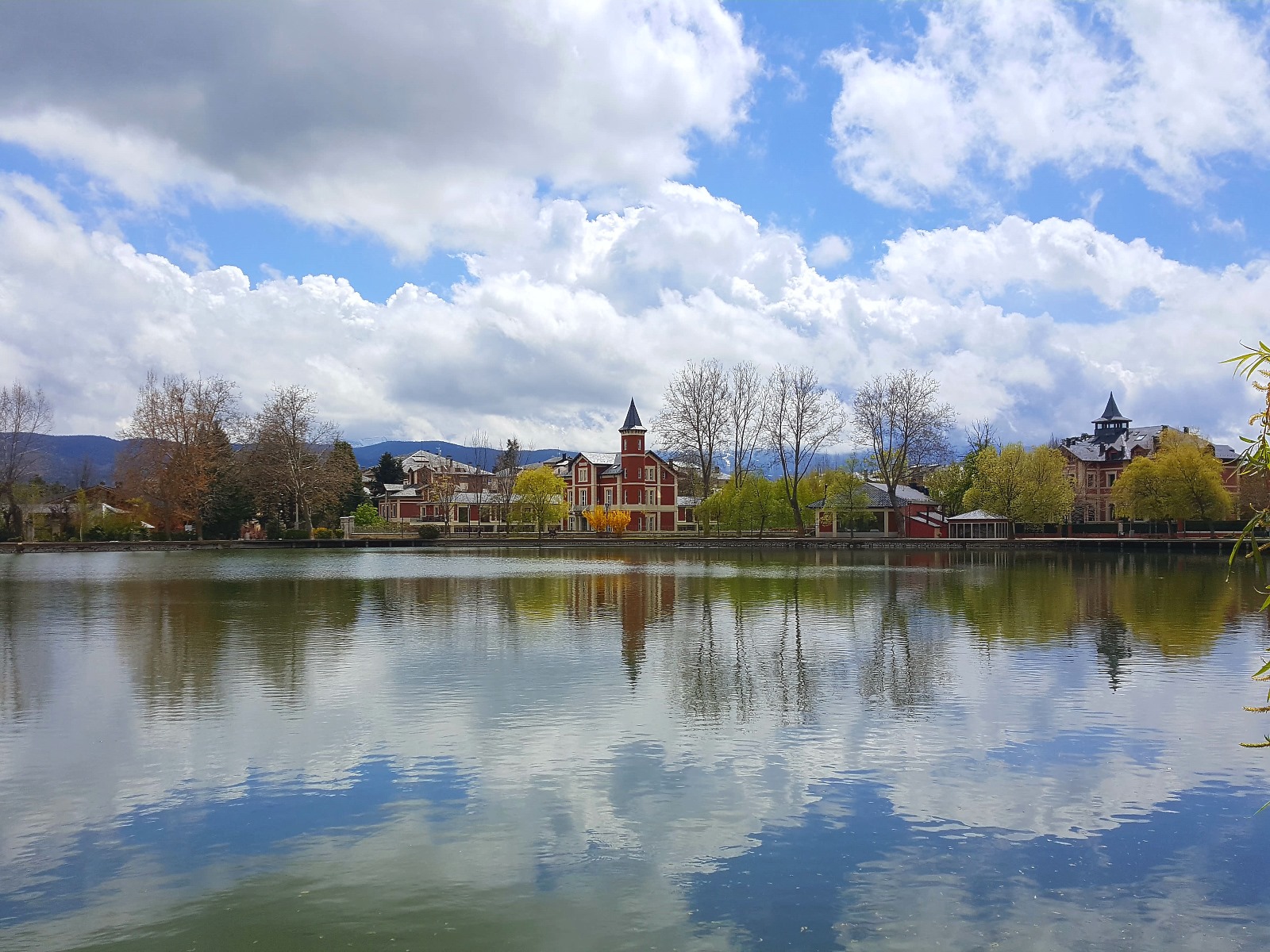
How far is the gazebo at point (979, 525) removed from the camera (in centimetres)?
7806

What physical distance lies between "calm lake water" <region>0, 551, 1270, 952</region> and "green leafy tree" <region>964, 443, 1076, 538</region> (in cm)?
5582

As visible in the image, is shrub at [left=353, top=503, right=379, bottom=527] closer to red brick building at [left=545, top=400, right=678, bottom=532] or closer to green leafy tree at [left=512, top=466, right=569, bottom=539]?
green leafy tree at [left=512, top=466, right=569, bottom=539]

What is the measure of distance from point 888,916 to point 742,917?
3.31ft

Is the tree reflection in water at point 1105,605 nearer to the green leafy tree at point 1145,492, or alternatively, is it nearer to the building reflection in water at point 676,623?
the building reflection in water at point 676,623

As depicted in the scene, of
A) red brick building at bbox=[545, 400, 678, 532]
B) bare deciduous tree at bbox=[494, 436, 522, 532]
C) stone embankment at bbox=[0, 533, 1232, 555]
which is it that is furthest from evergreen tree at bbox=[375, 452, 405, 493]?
stone embankment at bbox=[0, 533, 1232, 555]

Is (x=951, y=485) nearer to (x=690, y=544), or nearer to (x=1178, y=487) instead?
(x=1178, y=487)

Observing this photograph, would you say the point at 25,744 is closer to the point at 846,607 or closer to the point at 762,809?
the point at 762,809

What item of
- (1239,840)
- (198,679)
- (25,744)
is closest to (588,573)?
(198,679)

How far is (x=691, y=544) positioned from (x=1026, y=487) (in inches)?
994

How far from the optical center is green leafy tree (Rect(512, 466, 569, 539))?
86875mm

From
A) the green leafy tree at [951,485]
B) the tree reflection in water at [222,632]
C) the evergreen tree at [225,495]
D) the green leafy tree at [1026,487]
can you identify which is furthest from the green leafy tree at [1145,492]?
the evergreen tree at [225,495]

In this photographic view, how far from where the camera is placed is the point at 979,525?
262 ft

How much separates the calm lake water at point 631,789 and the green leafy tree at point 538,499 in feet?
214

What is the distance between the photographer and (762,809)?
29.7 feet
